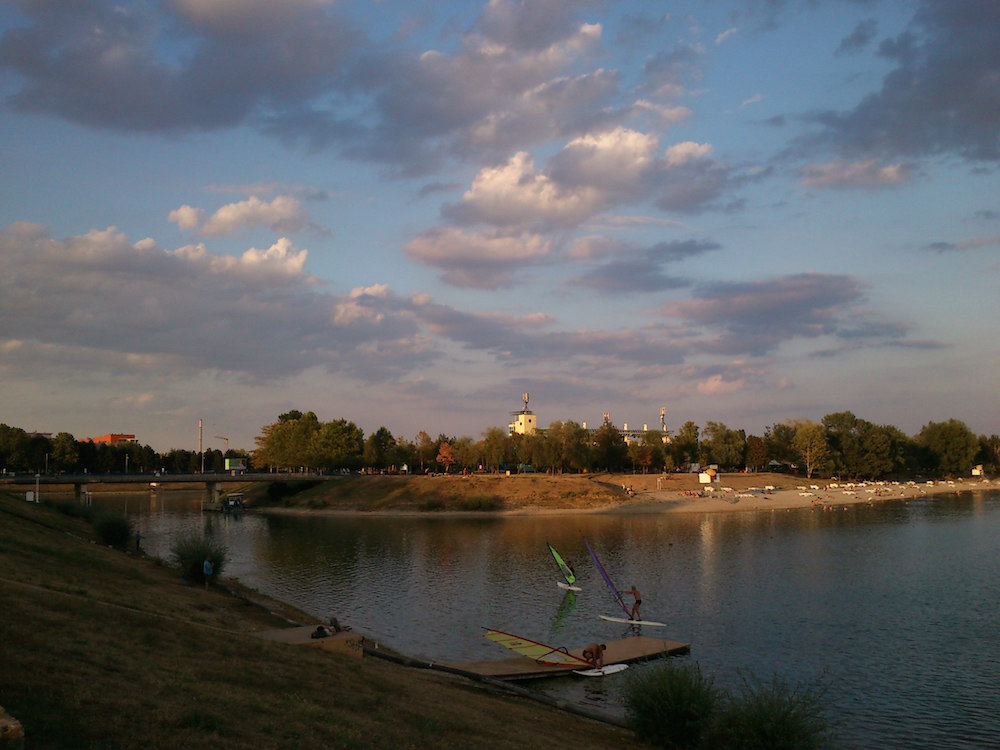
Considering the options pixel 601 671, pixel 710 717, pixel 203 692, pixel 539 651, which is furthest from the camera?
pixel 539 651

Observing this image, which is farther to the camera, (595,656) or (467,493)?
(467,493)

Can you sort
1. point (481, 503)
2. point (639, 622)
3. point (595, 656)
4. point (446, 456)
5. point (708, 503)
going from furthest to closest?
point (446, 456) < point (708, 503) < point (481, 503) < point (639, 622) < point (595, 656)

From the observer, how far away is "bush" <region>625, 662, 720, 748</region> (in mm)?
21953

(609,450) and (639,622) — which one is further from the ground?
(609,450)

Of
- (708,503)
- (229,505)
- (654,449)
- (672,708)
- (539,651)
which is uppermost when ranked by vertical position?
(654,449)

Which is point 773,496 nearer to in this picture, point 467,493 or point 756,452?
point 756,452

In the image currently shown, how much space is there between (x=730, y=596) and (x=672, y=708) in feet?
99.8

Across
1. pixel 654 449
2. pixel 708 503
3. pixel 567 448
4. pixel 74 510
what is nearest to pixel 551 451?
pixel 567 448

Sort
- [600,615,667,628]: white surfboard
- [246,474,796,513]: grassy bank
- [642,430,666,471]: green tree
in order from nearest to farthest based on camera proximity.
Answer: [600,615,667,628]: white surfboard, [246,474,796,513]: grassy bank, [642,430,666,471]: green tree

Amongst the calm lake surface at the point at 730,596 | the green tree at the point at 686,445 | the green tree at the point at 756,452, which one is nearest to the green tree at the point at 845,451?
the green tree at the point at 756,452

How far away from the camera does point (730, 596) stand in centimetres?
5041

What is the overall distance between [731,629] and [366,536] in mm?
60442

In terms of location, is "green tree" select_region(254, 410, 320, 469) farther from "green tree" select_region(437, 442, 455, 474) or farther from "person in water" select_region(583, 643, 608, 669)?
"person in water" select_region(583, 643, 608, 669)

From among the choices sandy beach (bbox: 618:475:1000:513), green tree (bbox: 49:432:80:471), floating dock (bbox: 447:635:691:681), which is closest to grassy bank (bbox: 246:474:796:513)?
sandy beach (bbox: 618:475:1000:513)
